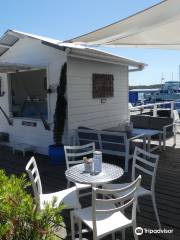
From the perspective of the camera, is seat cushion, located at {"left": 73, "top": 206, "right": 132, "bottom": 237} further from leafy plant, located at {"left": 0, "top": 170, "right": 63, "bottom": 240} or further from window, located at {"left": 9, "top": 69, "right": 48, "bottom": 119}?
window, located at {"left": 9, "top": 69, "right": 48, "bottom": 119}

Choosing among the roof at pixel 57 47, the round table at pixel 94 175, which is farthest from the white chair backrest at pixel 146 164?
the roof at pixel 57 47

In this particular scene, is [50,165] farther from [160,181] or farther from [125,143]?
[160,181]

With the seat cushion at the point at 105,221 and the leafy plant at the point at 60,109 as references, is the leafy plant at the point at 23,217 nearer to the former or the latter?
the seat cushion at the point at 105,221

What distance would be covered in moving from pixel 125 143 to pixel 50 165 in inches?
74.0

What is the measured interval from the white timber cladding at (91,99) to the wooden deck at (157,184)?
1.44 m

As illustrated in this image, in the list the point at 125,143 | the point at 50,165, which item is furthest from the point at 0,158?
the point at 125,143

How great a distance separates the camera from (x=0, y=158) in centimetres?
736

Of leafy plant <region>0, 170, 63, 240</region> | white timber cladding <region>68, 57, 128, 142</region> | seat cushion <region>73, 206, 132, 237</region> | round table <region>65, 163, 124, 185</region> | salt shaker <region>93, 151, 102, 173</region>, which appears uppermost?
white timber cladding <region>68, 57, 128, 142</region>

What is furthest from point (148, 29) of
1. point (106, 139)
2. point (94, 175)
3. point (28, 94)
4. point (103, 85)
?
point (28, 94)

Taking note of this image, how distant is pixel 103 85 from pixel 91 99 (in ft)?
2.22

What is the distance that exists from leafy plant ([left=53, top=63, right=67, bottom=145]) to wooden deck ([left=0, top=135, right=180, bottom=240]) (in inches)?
28.6

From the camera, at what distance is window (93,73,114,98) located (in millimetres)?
8047

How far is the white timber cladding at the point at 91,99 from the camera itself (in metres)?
7.30

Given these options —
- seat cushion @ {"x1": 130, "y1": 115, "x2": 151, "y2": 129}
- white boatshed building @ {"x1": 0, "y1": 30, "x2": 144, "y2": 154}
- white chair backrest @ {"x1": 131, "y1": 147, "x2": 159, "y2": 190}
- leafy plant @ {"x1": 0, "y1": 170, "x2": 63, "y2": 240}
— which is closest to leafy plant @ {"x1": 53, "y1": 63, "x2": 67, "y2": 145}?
white boatshed building @ {"x1": 0, "y1": 30, "x2": 144, "y2": 154}
